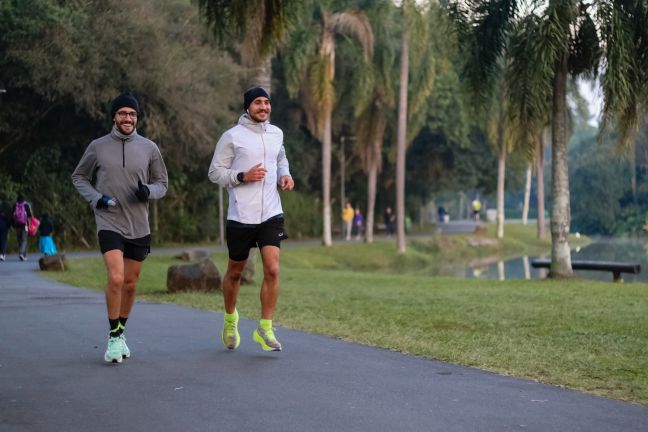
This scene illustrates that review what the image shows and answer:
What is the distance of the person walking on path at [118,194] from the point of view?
866 centimetres

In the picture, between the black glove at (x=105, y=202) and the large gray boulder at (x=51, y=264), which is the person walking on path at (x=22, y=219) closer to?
the large gray boulder at (x=51, y=264)

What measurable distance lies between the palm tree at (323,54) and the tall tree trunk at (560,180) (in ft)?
57.0

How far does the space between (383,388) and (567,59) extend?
1785 centimetres

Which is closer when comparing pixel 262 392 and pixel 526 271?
pixel 262 392

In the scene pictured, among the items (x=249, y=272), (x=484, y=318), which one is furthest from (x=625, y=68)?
(x=484, y=318)

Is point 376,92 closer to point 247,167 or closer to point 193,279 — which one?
point 193,279

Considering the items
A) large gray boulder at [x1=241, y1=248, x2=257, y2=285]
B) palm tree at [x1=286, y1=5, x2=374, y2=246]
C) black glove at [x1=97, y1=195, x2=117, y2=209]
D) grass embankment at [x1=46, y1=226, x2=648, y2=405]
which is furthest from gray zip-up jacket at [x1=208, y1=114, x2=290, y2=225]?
palm tree at [x1=286, y1=5, x2=374, y2=246]

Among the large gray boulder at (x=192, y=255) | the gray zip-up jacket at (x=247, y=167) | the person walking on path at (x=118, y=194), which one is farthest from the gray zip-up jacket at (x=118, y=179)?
the large gray boulder at (x=192, y=255)

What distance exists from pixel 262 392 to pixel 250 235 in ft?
6.94

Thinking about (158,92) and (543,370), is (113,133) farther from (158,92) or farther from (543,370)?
(158,92)

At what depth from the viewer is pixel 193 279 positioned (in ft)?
61.0

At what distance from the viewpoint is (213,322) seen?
1222cm

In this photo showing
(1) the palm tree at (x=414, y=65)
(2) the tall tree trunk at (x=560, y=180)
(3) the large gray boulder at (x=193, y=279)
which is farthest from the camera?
(1) the palm tree at (x=414, y=65)

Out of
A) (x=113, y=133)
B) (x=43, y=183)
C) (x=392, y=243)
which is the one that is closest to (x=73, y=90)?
(x=43, y=183)
